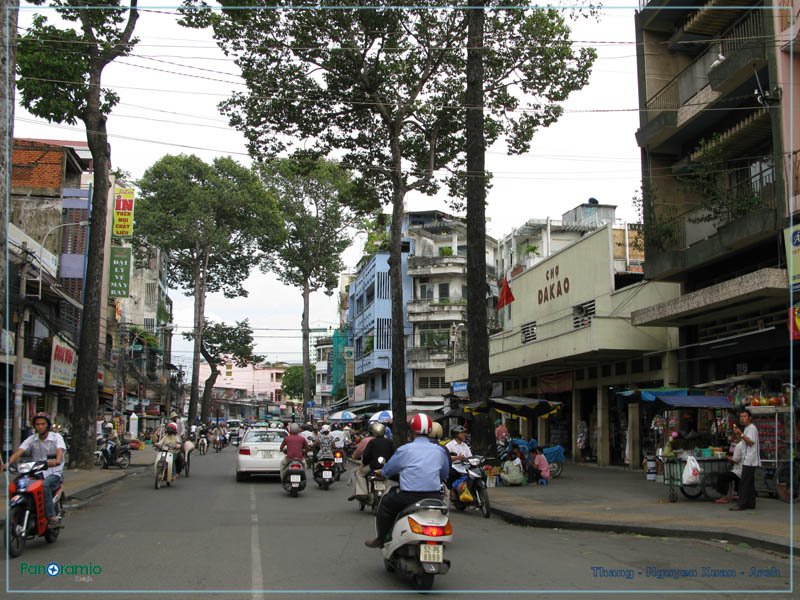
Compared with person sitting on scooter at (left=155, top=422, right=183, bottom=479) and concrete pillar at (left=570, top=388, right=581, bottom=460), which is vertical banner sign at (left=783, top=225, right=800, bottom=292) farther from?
concrete pillar at (left=570, top=388, right=581, bottom=460)

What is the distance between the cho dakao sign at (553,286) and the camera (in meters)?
29.0

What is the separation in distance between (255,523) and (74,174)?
27.4 m

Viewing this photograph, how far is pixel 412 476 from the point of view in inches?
300

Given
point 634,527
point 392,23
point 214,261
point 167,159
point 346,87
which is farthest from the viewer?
point 214,261

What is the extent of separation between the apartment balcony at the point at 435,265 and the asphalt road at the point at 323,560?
133 ft

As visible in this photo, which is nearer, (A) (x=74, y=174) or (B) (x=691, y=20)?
(B) (x=691, y=20)

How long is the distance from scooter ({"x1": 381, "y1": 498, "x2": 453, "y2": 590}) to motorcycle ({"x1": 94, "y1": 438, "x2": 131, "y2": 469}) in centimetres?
1989

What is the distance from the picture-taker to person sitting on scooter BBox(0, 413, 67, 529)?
9672mm

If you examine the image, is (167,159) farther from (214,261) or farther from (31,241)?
(31,241)

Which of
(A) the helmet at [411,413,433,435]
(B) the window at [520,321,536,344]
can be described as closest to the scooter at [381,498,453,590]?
(A) the helmet at [411,413,433,435]

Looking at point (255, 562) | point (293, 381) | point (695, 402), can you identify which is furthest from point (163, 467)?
point (293, 381)

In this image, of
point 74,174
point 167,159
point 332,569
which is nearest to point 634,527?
point 332,569

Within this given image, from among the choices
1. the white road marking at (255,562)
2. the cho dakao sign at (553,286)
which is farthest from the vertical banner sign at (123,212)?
the white road marking at (255,562)

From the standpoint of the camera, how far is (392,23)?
2362 centimetres
